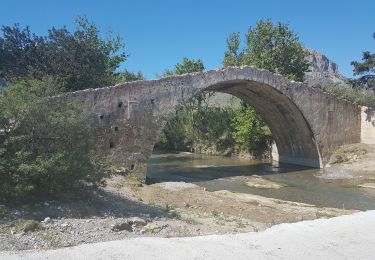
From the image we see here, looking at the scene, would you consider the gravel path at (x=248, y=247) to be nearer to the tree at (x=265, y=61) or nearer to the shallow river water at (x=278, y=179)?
the shallow river water at (x=278, y=179)

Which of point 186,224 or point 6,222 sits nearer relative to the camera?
point 6,222

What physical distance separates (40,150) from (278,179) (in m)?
13.7

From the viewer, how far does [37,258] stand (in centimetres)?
671

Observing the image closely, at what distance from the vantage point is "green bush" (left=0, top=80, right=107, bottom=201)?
9438 mm

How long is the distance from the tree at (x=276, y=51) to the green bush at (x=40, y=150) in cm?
2253

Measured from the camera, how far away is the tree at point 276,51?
31.7 meters

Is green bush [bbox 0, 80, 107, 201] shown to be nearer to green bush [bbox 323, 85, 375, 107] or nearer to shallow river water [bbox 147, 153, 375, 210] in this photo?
shallow river water [bbox 147, 153, 375, 210]

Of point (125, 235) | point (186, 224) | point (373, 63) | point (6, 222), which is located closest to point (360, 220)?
point (186, 224)

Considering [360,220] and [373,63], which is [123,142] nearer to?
[360,220]

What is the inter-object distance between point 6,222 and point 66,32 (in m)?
15.5

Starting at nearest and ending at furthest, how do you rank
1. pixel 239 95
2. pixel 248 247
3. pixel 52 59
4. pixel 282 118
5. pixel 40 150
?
1. pixel 248 247
2. pixel 40 150
3. pixel 52 59
4. pixel 239 95
5. pixel 282 118

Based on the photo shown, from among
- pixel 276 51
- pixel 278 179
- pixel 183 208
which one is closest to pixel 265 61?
pixel 276 51

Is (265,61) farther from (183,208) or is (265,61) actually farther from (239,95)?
(183,208)

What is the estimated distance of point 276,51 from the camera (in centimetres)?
3188
